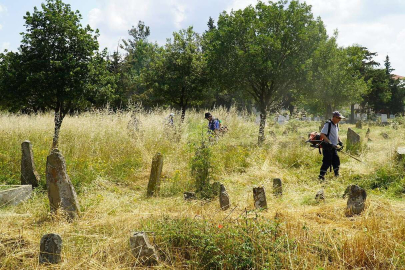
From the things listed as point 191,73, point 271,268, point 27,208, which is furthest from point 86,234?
point 191,73

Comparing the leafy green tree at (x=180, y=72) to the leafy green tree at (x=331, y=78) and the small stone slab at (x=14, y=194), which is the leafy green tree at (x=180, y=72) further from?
the small stone slab at (x=14, y=194)

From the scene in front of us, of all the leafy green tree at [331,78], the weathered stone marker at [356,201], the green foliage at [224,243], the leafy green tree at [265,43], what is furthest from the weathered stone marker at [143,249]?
the leafy green tree at [331,78]

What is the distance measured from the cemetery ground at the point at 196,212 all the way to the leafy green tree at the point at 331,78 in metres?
6.45

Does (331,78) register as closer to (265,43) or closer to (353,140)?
(265,43)

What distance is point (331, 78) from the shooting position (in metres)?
17.6

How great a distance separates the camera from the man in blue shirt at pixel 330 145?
736 centimetres

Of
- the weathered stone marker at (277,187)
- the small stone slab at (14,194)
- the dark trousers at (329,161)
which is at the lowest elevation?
the small stone slab at (14,194)

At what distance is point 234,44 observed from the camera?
14391mm

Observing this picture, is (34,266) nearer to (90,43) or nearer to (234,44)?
(90,43)

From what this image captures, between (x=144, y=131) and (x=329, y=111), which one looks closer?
(x=144, y=131)

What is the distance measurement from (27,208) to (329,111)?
2724 centimetres

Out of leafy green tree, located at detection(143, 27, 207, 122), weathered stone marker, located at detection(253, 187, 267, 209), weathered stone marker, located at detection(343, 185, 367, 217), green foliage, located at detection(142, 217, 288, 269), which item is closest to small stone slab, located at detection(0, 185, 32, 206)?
green foliage, located at detection(142, 217, 288, 269)

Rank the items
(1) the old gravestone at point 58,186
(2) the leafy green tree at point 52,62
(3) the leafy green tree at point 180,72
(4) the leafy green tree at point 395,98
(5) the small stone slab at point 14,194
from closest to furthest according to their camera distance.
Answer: (1) the old gravestone at point 58,186 → (5) the small stone slab at point 14,194 → (2) the leafy green tree at point 52,62 → (3) the leafy green tree at point 180,72 → (4) the leafy green tree at point 395,98

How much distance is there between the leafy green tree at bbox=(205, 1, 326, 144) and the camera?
13.7 m
